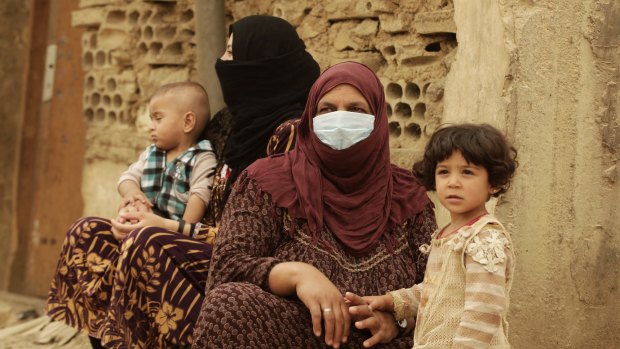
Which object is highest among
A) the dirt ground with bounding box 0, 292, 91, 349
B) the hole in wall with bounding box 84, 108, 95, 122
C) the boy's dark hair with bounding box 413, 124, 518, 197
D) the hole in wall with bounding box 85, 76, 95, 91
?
the hole in wall with bounding box 85, 76, 95, 91

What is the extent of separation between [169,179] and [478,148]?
1608mm

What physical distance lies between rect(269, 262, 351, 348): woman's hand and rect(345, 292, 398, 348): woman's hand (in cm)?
3

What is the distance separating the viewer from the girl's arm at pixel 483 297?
8.77ft

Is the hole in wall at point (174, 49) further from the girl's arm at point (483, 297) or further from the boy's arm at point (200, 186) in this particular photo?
the girl's arm at point (483, 297)

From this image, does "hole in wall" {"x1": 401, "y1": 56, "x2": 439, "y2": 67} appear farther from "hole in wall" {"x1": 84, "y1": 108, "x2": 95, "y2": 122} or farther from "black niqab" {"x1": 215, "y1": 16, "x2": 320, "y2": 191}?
"hole in wall" {"x1": 84, "y1": 108, "x2": 95, "y2": 122}

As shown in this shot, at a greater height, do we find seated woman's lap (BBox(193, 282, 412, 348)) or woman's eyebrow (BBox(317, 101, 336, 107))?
woman's eyebrow (BBox(317, 101, 336, 107))

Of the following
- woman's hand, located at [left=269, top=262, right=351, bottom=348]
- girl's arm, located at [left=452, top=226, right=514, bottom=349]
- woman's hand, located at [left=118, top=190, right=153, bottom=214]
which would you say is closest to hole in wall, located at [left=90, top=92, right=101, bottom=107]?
woman's hand, located at [left=118, top=190, right=153, bottom=214]

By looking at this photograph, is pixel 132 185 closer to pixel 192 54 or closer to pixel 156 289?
pixel 156 289

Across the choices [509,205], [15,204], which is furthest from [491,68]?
[15,204]

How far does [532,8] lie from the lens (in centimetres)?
356

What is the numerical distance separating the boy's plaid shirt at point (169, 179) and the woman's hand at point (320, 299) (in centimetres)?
102

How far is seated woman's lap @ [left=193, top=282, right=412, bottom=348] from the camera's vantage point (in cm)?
296

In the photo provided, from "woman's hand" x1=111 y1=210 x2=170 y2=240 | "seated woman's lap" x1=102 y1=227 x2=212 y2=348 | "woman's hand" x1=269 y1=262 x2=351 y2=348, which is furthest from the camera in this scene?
"woman's hand" x1=111 y1=210 x2=170 y2=240

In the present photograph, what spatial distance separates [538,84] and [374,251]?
884 millimetres
